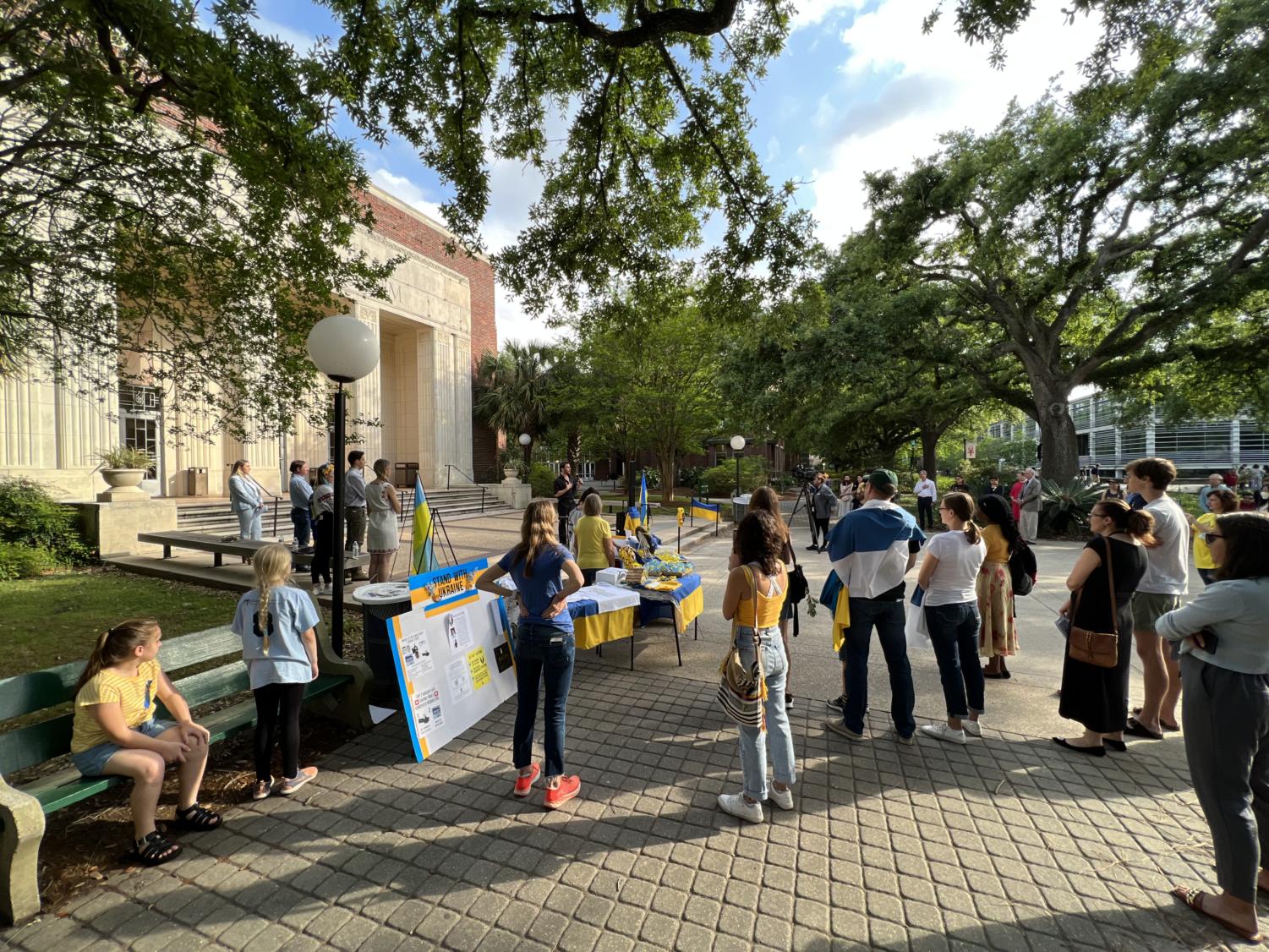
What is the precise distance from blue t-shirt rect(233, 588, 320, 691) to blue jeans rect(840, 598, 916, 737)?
140 inches

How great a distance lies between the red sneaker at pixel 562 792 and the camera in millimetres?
3209

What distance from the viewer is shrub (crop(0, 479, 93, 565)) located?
30.7ft

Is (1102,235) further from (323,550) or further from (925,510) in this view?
(323,550)

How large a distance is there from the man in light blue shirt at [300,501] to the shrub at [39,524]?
3.85 meters

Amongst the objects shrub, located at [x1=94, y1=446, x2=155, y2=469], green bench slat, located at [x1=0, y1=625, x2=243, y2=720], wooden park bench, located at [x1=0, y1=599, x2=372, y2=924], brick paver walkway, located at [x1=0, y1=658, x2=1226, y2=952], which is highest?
shrub, located at [x1=94, y1=446, x2=155, y2=469]

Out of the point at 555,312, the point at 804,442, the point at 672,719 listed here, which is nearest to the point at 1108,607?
the point at 672,719

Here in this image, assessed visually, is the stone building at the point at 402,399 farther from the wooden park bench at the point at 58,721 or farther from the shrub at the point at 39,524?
the wooden park bench at the point at 58,721

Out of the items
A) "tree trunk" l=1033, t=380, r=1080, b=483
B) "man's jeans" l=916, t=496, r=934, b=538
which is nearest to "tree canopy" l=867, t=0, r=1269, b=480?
"tree trunk" l=1033, t=380, r=1080, b=483

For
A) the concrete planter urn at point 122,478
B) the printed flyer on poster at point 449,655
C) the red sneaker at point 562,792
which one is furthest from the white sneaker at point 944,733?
the concrete planter urn at point 122,478

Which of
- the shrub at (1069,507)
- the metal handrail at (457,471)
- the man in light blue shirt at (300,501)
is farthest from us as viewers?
the metal handrail at (457,471)

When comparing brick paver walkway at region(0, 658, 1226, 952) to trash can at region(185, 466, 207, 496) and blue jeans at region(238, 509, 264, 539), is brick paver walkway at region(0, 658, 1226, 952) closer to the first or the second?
blue jeans at region(238, 509, 264, 539)

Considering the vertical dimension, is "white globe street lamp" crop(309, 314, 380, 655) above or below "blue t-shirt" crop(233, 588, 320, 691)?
above

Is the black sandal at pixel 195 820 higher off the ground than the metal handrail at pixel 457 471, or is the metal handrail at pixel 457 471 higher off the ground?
the metal handrail at pixel 457 471

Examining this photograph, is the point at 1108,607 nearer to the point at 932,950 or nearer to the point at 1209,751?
the point at 1209,751
